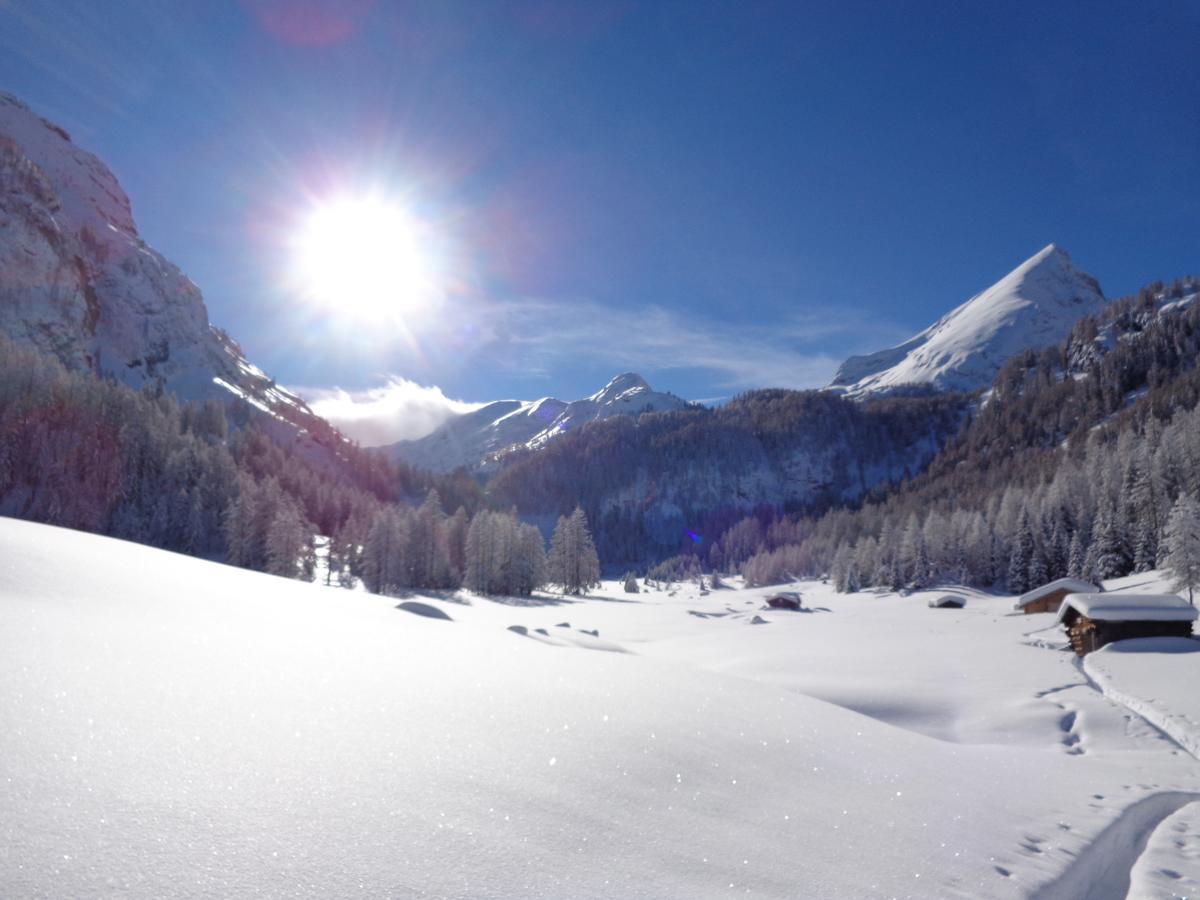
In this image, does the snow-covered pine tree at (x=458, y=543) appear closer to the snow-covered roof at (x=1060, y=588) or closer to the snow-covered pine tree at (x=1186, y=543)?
the snow-covered roof at (x=1060, y=588)

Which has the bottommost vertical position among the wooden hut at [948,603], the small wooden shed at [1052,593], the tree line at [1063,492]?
the wooden hut at [948,603]

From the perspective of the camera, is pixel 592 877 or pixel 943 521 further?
pixel 943 521

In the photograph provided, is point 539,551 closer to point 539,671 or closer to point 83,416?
point 83,416

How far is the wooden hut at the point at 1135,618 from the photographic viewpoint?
32.0 metres

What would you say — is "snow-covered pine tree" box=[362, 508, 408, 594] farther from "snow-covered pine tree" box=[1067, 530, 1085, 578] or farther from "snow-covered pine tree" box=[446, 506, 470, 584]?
"snow-covered pine tree" box=[1067, 530, 1085, 578]

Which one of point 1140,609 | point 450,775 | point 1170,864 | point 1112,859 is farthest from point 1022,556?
point 450,775

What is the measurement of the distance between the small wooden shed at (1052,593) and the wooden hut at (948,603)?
1157 centimetres

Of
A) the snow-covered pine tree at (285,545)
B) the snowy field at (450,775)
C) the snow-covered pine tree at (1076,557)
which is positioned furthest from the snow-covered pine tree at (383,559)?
the snow-covered pine tree at (1076,557)

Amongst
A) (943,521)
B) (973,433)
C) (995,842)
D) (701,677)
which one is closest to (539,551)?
(943,521)

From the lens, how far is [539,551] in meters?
78.1

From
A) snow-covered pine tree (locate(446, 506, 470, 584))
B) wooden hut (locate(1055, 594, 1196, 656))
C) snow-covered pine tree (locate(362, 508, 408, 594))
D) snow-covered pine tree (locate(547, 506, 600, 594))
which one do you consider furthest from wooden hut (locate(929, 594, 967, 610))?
snow-covered pine tree (locate(362, 508, 408, 594))

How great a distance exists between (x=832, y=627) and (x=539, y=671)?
155ft

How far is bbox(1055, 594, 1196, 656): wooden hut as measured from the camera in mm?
31953

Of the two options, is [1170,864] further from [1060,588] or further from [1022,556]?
[1022,556]
